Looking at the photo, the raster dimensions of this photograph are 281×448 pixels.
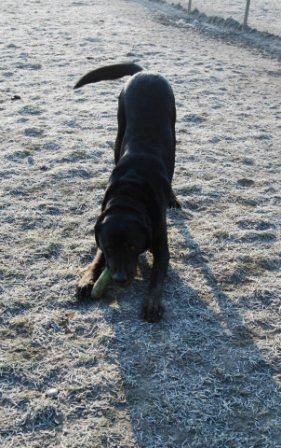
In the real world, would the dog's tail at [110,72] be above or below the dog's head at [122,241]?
Answer: above

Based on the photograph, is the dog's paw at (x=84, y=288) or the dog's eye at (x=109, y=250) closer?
the dog's eye at (x=109, y=250)

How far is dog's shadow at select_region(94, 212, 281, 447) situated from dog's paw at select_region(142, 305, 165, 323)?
38 millimetres

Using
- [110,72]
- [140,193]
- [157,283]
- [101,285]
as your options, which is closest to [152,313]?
[157,283]

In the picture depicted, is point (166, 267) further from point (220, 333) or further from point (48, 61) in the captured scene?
point (48, 61)

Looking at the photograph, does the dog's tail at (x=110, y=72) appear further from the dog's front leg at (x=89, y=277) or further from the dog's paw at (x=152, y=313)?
the dog's paw at (x=152, y=313)

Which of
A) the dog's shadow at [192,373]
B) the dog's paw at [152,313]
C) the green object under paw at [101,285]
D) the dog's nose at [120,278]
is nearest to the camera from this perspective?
the dog's shadow at [192,373]

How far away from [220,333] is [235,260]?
85 cm

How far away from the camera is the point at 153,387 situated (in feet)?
9.89

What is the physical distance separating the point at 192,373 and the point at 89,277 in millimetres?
1016

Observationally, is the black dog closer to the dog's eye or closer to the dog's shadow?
the dog's eye

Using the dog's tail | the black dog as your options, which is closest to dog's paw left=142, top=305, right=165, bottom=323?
the black dog

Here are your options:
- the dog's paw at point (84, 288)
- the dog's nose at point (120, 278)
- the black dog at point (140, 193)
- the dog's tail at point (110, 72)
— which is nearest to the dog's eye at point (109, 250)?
the black dog at point (140, 193)

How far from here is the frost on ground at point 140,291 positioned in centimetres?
283

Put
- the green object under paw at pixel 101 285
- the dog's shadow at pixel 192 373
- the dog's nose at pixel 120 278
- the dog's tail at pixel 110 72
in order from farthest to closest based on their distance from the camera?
the dog's tail at pixel 110 72
the green object under paw at pixel 101 285
the dog's nose at pixel 120 278
the dog's shadow at pixel 192 373
